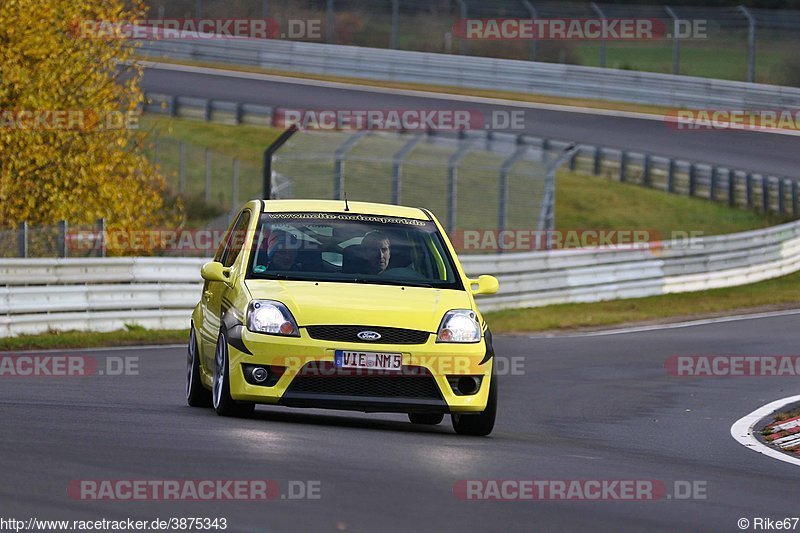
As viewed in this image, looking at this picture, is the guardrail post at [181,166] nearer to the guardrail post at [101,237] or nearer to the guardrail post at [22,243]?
the guardrail post at [101,237]

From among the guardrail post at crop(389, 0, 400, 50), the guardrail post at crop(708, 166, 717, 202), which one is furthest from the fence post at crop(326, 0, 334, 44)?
the guardrail post at crop(708, 166, 717, 202)

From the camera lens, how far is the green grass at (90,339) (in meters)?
18.2

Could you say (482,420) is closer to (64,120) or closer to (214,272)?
(214,272)

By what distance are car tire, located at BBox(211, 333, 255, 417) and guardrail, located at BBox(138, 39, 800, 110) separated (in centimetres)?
→ 3097

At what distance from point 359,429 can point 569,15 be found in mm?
30814

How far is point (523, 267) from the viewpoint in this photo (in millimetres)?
24797

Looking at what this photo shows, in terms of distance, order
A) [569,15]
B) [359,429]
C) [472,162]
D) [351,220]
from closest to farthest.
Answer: [359,429], [351,220], [472,162], [569,15]

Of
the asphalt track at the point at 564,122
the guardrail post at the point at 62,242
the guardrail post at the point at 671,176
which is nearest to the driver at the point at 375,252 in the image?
the guardrail post at the point at 62,242

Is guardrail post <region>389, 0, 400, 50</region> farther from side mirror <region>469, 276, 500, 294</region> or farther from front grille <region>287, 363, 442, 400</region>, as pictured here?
front grille <region>287, 363, 442, 400</region>

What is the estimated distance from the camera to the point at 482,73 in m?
41.8

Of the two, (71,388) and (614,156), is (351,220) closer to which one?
(71,388)

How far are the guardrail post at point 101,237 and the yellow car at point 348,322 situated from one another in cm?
974

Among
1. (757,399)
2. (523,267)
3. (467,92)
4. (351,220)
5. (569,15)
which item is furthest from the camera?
(467,92)

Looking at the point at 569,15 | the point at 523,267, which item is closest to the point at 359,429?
the point at 523,267
